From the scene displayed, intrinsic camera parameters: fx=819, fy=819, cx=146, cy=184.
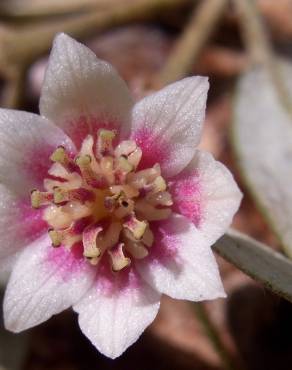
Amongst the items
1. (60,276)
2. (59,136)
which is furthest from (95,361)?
(59,136)

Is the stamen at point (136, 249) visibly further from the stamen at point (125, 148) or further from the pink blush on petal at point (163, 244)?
the stamen at point (125, 148)

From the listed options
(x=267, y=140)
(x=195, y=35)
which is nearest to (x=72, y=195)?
(x=267, y=140)

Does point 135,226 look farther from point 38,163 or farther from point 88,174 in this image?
point 38,163

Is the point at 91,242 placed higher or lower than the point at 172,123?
lower

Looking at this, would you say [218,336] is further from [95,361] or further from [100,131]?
[100,131]

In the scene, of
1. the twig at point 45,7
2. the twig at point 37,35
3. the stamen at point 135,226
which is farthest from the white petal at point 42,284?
the twig at point 45,7
